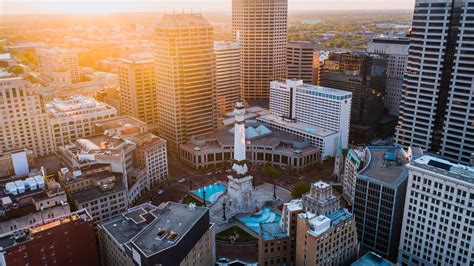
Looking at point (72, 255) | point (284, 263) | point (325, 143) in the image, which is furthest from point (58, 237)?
point (325, 143)

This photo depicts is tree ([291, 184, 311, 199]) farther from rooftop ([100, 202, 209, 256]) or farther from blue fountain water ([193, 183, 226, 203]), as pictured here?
rooftop ([100, 202, 209, 256])

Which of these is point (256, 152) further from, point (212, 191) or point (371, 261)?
point (371, 261)

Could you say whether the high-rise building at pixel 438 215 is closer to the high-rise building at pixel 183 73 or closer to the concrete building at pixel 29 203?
the concrete building at pixel 29 203

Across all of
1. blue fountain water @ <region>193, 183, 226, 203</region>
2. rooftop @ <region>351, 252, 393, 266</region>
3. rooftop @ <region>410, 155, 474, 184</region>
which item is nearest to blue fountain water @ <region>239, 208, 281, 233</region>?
blue fountain water @ <region>193, 183, 226, 203</region>

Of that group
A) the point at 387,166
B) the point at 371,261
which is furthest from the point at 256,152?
the point at 371,261

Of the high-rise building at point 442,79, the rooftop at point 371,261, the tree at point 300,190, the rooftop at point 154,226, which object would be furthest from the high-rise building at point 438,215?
the high-rise building at point 442,79

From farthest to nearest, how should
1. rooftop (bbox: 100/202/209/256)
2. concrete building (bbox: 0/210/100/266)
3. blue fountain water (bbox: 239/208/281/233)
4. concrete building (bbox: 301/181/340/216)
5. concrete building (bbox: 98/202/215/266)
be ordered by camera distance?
blue fountain water (bbox: 239/208/281/233), concrete building (bbox: 301/181/340/216), concrete building (bbox: 0/210/100/266), rooftop (bbox: 100/202/209/256), concrete building (bbox: 98/202/215/266)
